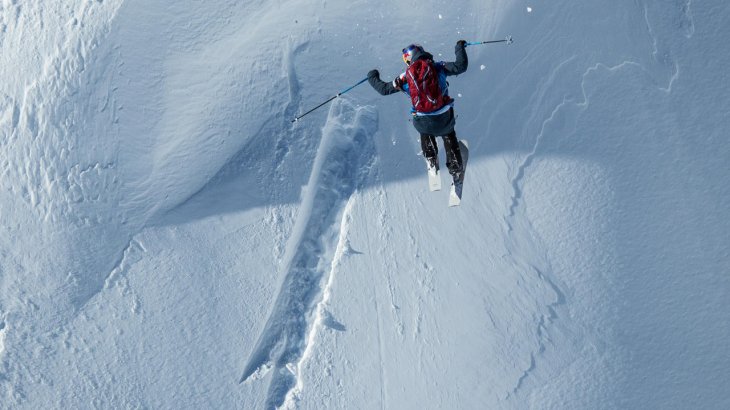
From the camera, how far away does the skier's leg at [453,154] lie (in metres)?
5.02

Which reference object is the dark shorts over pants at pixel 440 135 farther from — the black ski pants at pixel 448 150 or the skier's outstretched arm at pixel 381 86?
the skier's outstretched arm at pixel 381 86

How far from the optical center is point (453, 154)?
16.7ft

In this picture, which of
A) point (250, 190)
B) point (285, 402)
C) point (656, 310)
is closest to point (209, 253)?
point (250, 190)

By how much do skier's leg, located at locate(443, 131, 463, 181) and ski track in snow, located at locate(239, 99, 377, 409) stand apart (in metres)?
0.79

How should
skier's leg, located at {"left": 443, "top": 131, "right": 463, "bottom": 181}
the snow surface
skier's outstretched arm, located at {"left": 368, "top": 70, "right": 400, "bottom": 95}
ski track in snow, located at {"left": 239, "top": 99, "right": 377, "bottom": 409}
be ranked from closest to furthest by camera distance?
skier's outstretched arm, located at {"left": 368, "top": 70, "right": 400, "bottom": 95}, skier's leg, located at {"left": 443, "top": 131, "right": 463, "bottom": 181}, the snow surface, ski track in snow, located at {"left": 239, "top": 99, "right": 377, "bottom": 409}

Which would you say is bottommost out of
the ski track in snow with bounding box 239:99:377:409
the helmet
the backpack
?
the ski track in snow with bounding box 239:99:377:409

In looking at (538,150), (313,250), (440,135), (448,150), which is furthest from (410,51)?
(313,250)

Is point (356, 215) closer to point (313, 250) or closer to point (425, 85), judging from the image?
point (313, 250)

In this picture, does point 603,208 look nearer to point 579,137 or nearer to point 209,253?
point 579,137

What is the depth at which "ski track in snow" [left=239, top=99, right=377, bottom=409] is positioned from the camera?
5496 millimetres

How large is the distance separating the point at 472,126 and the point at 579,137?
3.22 ft

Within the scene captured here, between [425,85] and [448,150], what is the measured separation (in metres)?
0.80

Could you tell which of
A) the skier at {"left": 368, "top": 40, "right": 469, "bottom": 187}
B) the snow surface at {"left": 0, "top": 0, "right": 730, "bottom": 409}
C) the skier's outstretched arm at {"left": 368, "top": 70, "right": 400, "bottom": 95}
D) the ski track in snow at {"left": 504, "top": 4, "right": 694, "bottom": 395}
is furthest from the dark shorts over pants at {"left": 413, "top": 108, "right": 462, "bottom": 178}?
the ski track in snow at {"left": 504, "top": 4, "right": 694, "bottom": 395}

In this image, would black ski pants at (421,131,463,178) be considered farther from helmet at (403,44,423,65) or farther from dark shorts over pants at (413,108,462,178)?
helmet at (403,44,423,65)
